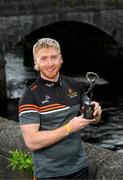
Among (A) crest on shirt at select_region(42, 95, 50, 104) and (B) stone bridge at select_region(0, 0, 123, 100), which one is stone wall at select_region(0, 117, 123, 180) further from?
(B) stone bridge at select_region(0, 0, 123, 100)

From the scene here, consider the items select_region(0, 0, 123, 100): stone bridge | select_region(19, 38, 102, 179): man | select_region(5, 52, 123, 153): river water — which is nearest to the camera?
select_region(19, 38, 102, 179): man

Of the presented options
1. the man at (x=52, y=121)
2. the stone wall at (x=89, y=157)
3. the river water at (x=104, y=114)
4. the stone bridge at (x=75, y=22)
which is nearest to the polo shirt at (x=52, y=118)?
the man at (x=52, y=121)

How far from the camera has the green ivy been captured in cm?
404

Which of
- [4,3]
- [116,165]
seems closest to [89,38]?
[4,3]

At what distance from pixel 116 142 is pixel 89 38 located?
11533 millimetres

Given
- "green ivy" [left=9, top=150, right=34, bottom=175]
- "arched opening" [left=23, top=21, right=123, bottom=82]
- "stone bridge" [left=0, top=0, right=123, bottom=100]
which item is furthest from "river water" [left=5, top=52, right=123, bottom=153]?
"green ivy" [left=9, top=150, right=34, bottom=175]

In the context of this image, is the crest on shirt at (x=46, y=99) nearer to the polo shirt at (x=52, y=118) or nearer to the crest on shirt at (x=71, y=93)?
the polo shirt at (x=52, y=118)

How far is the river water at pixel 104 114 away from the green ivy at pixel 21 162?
8459 millimetres

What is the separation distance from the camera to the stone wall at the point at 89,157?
3.67 metres

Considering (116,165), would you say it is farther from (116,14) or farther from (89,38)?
(89,38)

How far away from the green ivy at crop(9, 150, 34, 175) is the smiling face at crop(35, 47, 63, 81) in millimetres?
1099

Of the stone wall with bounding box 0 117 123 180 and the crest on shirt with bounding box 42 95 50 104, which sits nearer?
the crest on shirt with bounding box 42 95 50 104

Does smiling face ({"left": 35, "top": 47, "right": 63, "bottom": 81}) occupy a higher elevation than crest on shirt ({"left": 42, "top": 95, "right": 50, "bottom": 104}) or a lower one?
higher

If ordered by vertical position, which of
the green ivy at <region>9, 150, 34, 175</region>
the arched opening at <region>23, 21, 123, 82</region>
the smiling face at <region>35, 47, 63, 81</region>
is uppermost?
the smiling face at <region>35, 47, 63, 81</region>
